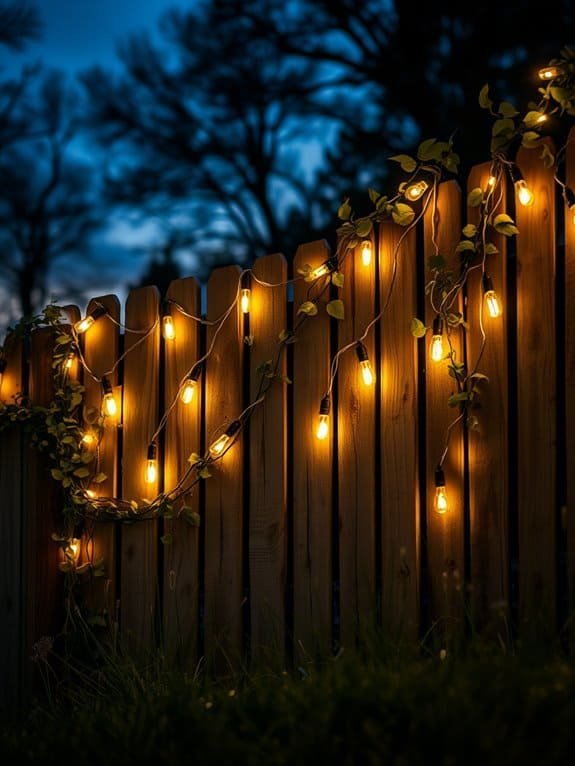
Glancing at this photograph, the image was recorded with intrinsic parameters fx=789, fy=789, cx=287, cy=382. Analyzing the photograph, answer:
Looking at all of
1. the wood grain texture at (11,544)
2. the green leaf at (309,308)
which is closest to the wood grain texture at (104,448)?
the wood grain texture at (11,544)

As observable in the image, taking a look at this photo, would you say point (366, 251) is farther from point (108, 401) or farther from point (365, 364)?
point (108, 401)

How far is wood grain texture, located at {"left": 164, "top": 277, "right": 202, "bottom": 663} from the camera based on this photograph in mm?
3383

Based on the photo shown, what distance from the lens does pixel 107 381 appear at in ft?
12.1

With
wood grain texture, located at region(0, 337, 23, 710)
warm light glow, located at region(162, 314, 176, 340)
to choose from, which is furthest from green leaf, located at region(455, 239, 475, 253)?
wood grain texture, located at region(0, 337, 23, 710)

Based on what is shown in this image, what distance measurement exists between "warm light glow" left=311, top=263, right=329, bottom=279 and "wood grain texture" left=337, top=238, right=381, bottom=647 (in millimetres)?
88

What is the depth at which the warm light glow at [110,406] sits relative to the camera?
370 cm

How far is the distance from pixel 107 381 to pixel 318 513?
1.25m

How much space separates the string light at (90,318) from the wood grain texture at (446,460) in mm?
1690

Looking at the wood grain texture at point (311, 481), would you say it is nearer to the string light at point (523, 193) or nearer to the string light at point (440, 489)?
the string light at point (440, 489)

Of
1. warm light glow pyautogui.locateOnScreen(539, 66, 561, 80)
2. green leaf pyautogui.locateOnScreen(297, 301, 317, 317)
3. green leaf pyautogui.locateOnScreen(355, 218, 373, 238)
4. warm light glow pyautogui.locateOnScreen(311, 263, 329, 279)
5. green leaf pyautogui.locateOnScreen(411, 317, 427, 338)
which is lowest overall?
green leaf pyautogui.locateOnScreen(411, 317, 427, 338)

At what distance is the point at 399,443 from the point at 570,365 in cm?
67

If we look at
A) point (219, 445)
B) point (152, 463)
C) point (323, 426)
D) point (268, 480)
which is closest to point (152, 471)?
point (152, 463)

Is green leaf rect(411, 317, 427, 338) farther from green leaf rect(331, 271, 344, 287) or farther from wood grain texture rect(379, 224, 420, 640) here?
green leaf rect(331, 271, 344, 287)

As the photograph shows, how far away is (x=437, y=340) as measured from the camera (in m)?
2.82
